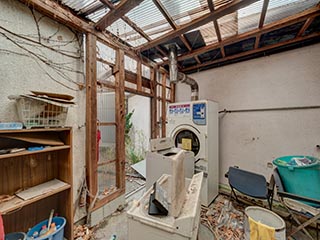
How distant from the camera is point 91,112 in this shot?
6.36 ft

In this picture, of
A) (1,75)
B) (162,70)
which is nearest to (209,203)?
(162,70)

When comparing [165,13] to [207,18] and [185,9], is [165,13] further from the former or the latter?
[207,18]

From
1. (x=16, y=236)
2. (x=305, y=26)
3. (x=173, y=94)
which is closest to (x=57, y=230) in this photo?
(x=16, y=236)

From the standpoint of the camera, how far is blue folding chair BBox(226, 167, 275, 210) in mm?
2137

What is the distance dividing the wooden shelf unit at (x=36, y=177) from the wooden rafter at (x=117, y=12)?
1.34 meters

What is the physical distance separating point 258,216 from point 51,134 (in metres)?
2.66

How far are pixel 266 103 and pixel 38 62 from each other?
11.5ft

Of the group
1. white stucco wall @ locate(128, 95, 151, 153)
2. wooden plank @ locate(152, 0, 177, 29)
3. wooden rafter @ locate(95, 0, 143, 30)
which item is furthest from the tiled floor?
wooden plank @ locate(152, 0, 177, 29)

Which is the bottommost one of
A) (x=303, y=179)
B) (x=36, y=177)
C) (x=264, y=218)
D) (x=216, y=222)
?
(x=216, y=222)

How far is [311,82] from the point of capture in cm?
243

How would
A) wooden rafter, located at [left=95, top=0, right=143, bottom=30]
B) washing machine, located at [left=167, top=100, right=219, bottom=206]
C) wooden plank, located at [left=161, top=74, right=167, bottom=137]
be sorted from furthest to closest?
1. wooden plank, located at [left=161, top=74, right=167, bottom=137]
2. washing machine, located at [left=167, top=100, right=219, bottom=206]
3. wooden rafter, located at [left=95, top=0, right=143, bottom=30]

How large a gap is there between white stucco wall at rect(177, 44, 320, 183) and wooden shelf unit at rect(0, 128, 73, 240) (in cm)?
287

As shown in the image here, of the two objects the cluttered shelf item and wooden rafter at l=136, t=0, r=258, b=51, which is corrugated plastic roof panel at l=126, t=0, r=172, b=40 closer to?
wooden rafter at l=136, t=0, r=258, b=51

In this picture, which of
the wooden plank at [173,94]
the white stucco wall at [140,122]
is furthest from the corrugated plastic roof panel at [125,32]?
the white stucco wall at [140,122]
